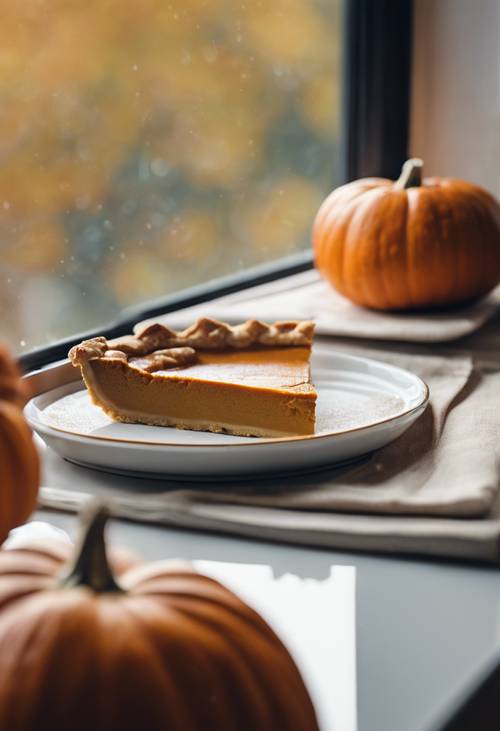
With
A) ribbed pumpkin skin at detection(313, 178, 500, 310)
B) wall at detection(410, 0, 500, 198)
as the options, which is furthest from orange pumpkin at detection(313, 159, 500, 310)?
wall at detection(410, 0, 500, 198)

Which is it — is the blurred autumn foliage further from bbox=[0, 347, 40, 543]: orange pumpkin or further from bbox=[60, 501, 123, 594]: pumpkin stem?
bbox=[60, 501, 123, 594]: pumpkin stem

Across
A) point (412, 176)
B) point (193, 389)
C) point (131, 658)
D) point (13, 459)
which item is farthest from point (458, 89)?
point (131, 658)

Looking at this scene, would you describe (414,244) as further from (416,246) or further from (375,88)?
(375,88)

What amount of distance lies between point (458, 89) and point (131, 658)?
190 centimetres

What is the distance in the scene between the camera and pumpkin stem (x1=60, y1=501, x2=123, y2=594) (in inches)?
17.5

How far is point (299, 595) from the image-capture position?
2.32 ft

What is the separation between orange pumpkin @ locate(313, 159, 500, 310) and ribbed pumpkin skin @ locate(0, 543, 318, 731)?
40.2 inches

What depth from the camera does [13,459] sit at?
57 centimetres

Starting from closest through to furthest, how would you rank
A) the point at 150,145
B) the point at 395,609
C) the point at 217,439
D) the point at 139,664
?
the point at 139,664
the point at 395,609
the point at 217,439
the point at 150,145

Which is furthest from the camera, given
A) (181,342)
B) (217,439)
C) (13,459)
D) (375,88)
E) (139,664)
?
(375,88)

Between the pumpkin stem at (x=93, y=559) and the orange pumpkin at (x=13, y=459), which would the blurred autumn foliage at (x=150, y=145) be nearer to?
the orange pumpkin at (x=13, y=459)

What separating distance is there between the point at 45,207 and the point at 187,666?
988mm

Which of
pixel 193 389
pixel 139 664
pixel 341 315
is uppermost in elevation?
pixel 139 664

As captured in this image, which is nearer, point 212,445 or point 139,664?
point 139,664
